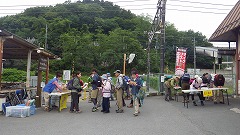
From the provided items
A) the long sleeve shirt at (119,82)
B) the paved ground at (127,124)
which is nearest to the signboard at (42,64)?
the paved ground at (127,124)

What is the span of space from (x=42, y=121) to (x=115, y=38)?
40.9 m

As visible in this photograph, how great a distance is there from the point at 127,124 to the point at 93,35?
4772cm

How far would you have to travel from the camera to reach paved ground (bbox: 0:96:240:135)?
22.9 ft

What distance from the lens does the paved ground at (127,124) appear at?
697 centimetres

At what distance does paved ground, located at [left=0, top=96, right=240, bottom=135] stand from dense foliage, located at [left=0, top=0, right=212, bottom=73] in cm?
3644

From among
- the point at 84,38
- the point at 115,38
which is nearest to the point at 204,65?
the point at 115,38

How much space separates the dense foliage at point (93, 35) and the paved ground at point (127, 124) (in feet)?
120

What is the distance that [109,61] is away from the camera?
48.0 metres

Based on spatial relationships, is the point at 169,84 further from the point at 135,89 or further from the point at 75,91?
the point at 75,91

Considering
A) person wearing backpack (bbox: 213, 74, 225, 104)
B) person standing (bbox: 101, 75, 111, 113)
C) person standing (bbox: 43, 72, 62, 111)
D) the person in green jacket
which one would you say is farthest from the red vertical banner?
person standing (bbox: 43, 72, 62, 111)

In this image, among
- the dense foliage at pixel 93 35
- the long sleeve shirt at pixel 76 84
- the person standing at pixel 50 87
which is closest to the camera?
the long sleeve shirt at pixel 76 84

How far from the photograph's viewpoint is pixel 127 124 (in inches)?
314

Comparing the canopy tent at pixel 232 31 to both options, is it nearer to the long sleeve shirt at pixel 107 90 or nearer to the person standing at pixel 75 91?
the long sleeve shirt at pixel 107 90

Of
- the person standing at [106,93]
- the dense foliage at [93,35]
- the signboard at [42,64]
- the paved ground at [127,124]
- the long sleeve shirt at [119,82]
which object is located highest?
the dense foliage at [93,35]
